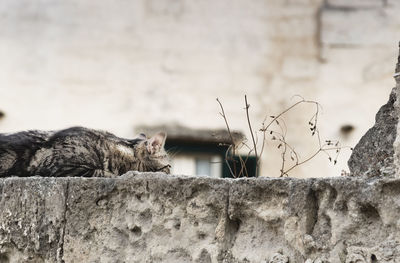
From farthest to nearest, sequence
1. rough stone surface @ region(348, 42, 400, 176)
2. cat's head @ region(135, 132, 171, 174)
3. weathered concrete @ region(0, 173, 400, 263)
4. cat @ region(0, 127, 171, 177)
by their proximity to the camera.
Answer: cat's head @ region(135, 132, 171, 174) < cat @ region(0, 127, 171, 177) < rough stone surface @ region(348, 42, 400, 176) < weathered concrete @ region(0, 173, 400, 263)

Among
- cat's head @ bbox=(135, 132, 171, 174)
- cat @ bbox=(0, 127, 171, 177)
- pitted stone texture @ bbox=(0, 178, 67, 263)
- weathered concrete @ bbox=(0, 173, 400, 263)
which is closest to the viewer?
weathered concrete @ bbox=(0, 173, 400, 263)

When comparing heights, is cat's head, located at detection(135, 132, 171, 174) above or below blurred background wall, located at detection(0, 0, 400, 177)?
below

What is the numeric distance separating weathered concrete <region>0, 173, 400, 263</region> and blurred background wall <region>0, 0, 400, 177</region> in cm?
495

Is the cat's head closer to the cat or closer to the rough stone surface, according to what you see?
the cat

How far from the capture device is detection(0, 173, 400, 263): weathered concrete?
299 centimetres

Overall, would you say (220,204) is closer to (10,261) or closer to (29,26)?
(10,261)

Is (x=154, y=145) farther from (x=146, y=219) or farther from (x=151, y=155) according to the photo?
(x=146, y=219)

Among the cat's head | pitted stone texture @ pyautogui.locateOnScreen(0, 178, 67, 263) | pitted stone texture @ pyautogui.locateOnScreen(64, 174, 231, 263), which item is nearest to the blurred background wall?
the cat's head

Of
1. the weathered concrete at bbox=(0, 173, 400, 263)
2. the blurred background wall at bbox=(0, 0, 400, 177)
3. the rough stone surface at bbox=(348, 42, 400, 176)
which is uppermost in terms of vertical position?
the blurred background wall at bbox=(0, 0, 400, 177)

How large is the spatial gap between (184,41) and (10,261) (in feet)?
17.2

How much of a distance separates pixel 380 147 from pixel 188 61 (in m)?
5.47

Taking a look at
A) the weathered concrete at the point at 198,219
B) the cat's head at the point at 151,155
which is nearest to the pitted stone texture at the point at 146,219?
the weathered concrete at the point at 198,219

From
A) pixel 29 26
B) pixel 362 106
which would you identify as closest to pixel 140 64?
pixel 29 26

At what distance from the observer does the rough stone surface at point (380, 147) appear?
326 cm
